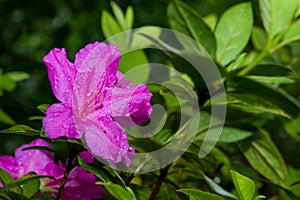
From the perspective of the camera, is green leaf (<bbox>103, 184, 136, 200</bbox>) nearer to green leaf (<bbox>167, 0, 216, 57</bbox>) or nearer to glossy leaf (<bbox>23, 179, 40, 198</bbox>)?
glossy leaf (<bbox>23, 179, 40, 198</bbox>)

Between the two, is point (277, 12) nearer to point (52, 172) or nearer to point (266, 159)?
point (266, 159)

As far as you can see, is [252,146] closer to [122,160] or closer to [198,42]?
[198,42]

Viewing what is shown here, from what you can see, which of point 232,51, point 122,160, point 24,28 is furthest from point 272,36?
point 24,28

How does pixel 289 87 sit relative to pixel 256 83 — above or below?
below

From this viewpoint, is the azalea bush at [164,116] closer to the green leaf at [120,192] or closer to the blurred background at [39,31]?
the green leaf at [120,192]

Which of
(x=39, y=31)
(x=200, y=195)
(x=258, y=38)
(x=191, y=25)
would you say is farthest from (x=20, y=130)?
(x=39, y=31)

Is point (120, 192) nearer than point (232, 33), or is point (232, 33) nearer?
point (120, 192)

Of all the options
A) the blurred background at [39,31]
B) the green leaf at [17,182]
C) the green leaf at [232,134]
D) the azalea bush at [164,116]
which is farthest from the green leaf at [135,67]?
the blurred background at [39,31]
